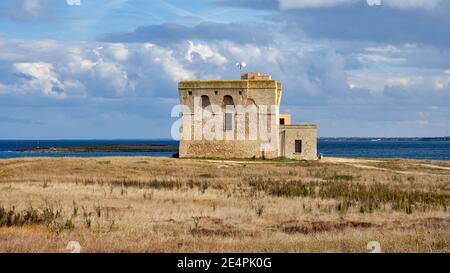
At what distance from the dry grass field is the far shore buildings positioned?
14336 mm

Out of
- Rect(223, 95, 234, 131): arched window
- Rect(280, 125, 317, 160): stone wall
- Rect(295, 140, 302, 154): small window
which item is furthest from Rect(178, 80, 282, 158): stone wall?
Rect(295, 140, 302, 154): small window

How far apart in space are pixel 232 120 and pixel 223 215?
102 feet

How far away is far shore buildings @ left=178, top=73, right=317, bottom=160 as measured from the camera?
49.2m

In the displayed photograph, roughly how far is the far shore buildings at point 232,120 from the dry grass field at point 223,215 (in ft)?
47.0

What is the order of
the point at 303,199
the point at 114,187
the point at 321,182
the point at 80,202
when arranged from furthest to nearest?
the point at 321,182
the point at 114,187
the point at 303,199
the point at 80,202

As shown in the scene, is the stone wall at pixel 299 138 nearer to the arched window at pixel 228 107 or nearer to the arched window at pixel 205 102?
the arched window at pixel 228 107

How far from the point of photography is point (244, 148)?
50.2 metres

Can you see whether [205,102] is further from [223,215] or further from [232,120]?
[223,215]

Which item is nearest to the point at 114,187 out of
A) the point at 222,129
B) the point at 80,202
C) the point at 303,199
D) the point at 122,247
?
the point at 80,202

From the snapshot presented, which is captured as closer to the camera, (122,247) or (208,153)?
(122,247)

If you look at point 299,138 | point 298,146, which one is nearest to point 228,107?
point 299,138
